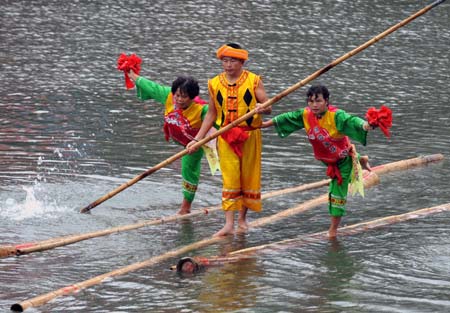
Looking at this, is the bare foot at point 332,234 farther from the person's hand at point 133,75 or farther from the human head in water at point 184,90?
the person's hand at point 133,75

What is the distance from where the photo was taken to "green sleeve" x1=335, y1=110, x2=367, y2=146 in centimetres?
936

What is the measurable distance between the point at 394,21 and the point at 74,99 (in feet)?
27.1

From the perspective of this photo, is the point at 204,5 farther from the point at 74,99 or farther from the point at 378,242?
the point at 378,242

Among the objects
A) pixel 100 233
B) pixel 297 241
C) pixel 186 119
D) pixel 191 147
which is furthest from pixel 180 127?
pixel 297 241

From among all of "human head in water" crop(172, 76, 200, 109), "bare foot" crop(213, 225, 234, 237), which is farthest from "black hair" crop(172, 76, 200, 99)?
"bare foot" crop(213, 225, 234, 237)

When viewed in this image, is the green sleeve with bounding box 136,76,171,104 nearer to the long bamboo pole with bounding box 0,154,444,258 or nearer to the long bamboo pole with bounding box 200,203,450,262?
the long bamboo pole with bounding box 0,154,444,258

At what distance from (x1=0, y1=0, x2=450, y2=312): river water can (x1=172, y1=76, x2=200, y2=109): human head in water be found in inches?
42.4

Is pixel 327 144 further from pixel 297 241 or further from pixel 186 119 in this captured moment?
pixel 186 119

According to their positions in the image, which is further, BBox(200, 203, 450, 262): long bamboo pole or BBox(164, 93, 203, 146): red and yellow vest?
BBox(164, 93, 203, 146): red and yellow vest

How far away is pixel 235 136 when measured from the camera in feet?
32.6

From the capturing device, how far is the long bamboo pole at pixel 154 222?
905 cm

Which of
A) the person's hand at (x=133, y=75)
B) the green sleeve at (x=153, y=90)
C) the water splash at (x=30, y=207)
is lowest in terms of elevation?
the water splash at (x=30, y=207)

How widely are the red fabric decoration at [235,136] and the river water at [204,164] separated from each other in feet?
2.53

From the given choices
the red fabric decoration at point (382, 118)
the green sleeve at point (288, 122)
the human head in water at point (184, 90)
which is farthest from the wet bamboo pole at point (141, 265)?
the red fabric decoration at point (382, 118)
